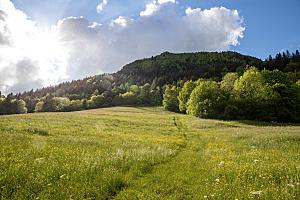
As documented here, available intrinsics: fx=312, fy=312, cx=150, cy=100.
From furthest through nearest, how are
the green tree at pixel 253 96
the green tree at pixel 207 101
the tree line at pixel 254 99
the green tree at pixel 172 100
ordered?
the green tree at pixel 172 100 → the green tree at pixel 207 101 → the tree line at pixel 254 99 → the green tree at pixel 253 96

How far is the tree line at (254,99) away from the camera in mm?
69000

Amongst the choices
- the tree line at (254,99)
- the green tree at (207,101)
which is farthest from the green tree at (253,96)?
the green tree at (207,101)

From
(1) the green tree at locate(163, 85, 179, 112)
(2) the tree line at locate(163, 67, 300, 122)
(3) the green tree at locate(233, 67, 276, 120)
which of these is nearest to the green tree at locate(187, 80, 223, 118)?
(2) the tree line at locate(163, 67, 300, 122)

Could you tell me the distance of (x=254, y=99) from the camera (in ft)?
232

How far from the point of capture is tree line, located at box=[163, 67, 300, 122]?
69.0m

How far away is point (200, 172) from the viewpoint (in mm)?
15070

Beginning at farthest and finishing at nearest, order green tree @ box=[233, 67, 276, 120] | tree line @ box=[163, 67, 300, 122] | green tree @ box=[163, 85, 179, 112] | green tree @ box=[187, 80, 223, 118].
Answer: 1. green tree @ box=[163, 85, 179, 112]
2. green tree @ box=[187, 80, 223, 118]
3. tree line @ box=[163, 67, 300, 122]
4. green tree @ box=[233, 67, 276, 120]

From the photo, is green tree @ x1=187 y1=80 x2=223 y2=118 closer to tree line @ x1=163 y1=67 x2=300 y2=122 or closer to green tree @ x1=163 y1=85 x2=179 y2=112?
tree line @ x1=163 y1=67 x2=300 y2=122

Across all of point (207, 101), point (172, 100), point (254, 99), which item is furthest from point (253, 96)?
point (172, 100)

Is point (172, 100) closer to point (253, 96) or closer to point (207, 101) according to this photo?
point (207, 101)

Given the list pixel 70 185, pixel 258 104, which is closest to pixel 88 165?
pixel 70 185

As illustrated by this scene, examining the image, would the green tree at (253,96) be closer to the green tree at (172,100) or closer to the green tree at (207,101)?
the green tree at (207,101)

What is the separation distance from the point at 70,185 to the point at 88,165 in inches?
108

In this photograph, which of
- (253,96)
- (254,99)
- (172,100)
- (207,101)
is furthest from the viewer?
(172,100)
